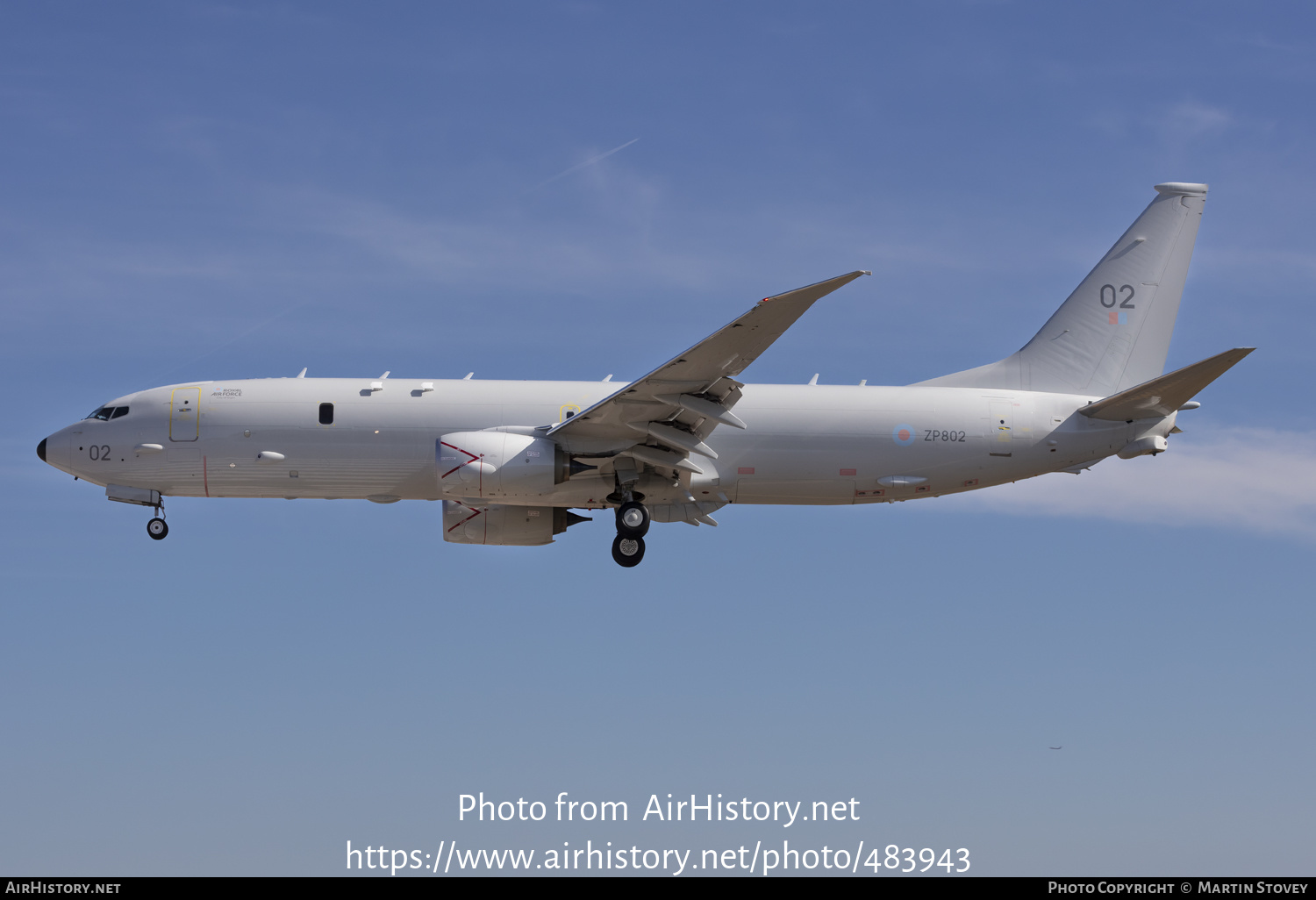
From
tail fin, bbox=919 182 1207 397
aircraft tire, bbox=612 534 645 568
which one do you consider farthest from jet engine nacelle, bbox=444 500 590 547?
tail fin, bbox=919 182 1207 397

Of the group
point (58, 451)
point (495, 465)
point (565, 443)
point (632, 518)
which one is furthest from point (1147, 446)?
point (58, 451)

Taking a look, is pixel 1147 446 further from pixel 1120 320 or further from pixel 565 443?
pixel 565 443

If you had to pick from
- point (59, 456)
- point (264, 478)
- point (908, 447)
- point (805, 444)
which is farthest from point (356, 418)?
point (908, 447)

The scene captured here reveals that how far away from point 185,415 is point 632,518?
39.7 ft

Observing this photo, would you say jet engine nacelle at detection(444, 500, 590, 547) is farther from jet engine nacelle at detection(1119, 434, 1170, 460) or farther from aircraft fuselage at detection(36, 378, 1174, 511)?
jet engine nacelle at detection(1119, 434, 1170, 460)

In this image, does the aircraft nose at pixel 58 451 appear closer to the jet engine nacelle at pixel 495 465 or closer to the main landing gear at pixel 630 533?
the jet engine nacelle at pixel 495 465

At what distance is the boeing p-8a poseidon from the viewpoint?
34.1 m

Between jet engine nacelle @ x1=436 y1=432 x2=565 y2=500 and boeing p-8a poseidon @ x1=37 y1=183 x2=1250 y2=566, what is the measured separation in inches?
2.2

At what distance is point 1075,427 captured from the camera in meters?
35.6

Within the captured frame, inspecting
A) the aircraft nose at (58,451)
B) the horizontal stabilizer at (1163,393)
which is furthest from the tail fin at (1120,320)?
the aircraft nose at (58,451)

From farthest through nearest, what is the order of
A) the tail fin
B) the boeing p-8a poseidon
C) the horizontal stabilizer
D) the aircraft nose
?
the tail fin
the aircraft nose
the boeing p-8a poseidon
the horizontal stabilizer

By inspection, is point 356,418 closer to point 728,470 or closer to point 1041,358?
point 728,470

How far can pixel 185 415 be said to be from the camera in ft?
116

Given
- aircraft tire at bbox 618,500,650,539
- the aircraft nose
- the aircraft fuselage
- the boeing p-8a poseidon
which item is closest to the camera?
the boeing p-8a poseidon
